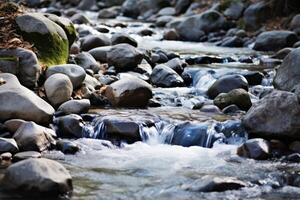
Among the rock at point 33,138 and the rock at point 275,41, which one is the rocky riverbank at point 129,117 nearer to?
the rock at point 33,138

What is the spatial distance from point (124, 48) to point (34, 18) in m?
2.35

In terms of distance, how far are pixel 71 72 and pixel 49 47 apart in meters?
0.65

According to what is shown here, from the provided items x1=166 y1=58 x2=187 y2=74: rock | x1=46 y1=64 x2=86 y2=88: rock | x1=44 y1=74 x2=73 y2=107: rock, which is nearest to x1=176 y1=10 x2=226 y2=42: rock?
x1=166 y1=58 x2=187 y2=74: rock

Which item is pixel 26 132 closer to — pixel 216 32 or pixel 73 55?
pixel 73 55

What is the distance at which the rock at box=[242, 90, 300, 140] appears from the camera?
7.21 m

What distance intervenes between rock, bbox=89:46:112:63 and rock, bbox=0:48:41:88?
295cm

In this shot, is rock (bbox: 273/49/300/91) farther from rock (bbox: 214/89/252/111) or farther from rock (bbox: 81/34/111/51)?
rock (bbox: 81/34/111/51)

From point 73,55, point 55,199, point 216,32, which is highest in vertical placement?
point 55,199

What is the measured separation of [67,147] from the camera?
6.89 m

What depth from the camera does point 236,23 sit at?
1864cm

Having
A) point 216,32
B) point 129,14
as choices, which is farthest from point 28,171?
point 129,14

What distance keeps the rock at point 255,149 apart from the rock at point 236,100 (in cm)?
181

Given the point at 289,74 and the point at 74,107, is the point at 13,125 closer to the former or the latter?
the point at 74,107

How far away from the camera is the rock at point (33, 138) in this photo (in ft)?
22.0
